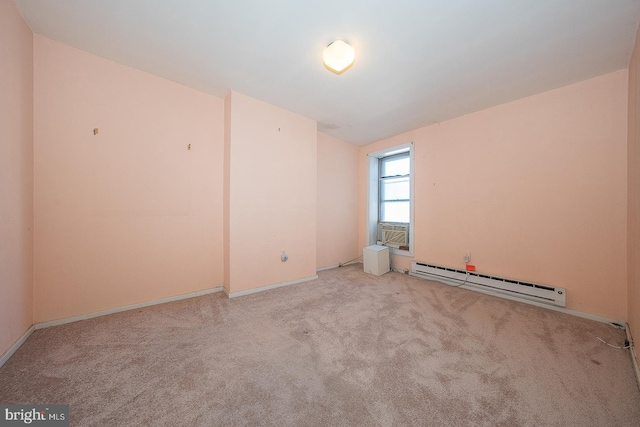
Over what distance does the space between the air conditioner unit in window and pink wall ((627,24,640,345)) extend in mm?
2319

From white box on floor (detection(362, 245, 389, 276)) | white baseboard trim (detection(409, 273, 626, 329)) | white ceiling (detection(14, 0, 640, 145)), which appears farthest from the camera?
white box on floor (detection(362, 245, 389, 276))

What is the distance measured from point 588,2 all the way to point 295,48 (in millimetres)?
2090


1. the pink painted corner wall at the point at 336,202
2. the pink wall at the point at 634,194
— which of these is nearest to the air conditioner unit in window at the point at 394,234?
the pink painted corner wall at the point at 336,202

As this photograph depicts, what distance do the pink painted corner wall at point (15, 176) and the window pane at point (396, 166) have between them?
4.49 m

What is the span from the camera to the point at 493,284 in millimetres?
2746

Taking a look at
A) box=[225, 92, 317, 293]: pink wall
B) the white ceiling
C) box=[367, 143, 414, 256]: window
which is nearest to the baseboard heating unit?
box=[367, 143, 414, 256]: window

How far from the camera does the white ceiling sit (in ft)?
4.97

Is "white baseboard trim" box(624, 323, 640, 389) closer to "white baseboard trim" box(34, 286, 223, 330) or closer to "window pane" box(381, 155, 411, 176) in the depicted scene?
"window pane" box(381, 155, 411, 176)

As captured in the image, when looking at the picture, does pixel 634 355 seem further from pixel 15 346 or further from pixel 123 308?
pixel 15 346

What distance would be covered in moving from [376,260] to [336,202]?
1327 millimetres

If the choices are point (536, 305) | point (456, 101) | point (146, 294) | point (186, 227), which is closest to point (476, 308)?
point (536, 305)

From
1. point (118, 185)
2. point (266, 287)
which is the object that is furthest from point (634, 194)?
point (118, 185)

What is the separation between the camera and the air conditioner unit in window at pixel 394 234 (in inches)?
153

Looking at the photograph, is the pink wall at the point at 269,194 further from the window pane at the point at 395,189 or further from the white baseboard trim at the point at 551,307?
the white baseboard trim at the point at 551,307
